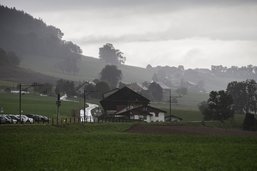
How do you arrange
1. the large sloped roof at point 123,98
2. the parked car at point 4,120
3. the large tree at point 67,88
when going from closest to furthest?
the parked car at point 4,120 < the large sloped roof at point 123,98 < the large tree at point 67,88

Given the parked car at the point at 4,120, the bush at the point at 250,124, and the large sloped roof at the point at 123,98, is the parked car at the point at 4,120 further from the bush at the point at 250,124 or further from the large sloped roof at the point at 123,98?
the large sloped roof at the point at 123,98

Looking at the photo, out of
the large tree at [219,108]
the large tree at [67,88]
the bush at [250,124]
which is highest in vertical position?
the large tree at [67,88]

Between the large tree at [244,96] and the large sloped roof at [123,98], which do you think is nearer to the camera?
the large sloped roof at [123,98]

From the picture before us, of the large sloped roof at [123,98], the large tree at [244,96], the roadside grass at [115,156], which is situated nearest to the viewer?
the roadside grass at [115,156]

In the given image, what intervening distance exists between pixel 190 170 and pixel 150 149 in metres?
11.3

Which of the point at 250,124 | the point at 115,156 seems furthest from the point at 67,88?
the point at 115,156

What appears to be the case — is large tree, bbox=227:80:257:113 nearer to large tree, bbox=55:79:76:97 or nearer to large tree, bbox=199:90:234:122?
large tree, bbox=199:90:234:122

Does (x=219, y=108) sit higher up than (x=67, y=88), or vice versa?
(x=67, y=88)

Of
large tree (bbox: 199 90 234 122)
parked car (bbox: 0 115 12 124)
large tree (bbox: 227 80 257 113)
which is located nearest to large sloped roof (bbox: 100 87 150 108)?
large tree (bbox: 199 90 234 122)

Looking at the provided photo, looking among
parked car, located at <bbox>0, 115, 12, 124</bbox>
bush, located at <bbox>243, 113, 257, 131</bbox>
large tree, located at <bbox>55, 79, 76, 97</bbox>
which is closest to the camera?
parked car, located at <bbox>0, 115, 12, 124</bbox>

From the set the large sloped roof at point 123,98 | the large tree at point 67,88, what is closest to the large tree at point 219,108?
the large sloped roof at point 123,98

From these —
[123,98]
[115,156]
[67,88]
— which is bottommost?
[115,156]

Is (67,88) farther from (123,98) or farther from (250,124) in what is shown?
(250,124)

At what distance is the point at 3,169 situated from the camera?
30625 millimetres
